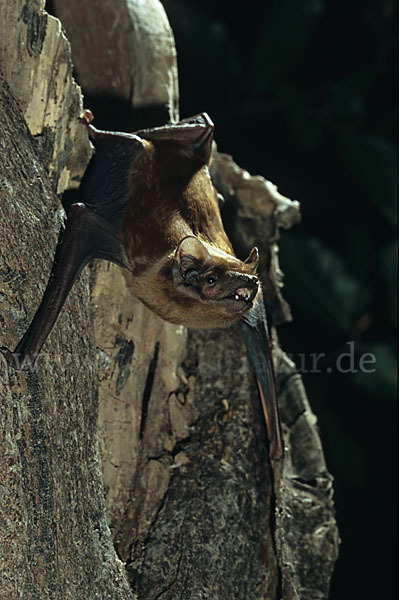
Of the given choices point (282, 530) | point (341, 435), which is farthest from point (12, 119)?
point (341, 435)

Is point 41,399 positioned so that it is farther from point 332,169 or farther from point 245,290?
point 332,169

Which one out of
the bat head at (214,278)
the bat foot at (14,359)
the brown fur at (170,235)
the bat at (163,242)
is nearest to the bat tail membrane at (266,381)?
the bat at (163,242)

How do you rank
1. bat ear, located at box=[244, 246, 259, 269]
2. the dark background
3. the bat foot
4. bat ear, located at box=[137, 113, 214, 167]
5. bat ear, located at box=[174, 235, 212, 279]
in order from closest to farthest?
the bat foot < bat ear, located at box=[174, 235, 212, 279] < bat ear, located at box=[244, 246, 259, 269] < bat ear, located at box=[137, 113, 214, 167] < the dark background

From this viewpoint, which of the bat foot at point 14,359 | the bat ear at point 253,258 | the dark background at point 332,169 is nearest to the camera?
the bat foot at point 14,359

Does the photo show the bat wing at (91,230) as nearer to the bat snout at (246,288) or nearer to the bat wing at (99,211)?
the bat wing at (99,211)

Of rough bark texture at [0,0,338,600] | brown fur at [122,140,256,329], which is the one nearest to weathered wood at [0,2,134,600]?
rough bark texture at [0,0,338,600]

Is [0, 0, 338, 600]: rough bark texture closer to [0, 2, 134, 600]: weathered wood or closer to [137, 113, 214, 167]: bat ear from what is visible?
[0, 2, 134, 600]: weathered wood
